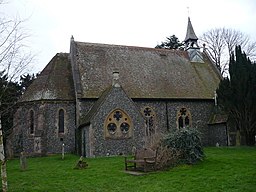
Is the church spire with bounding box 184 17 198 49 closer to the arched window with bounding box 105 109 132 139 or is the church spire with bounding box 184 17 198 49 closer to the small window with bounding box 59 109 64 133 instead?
the arched window with bounding box 105 109 132 139

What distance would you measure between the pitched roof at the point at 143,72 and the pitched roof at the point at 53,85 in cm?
Answer: 163

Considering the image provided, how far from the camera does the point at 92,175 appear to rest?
47.2 ft

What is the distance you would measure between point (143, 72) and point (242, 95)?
404 inches

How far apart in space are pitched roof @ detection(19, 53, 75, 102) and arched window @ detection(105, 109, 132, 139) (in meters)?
5.26

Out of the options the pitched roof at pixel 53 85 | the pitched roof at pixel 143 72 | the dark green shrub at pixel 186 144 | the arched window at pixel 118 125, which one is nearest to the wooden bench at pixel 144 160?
the dark green shrub at pixel 186 144

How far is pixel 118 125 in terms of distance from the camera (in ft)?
79.3

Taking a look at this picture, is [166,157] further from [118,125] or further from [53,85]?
[53,85]

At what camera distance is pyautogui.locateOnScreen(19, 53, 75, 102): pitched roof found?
27312 mm

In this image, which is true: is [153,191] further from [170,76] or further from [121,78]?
[170,76]

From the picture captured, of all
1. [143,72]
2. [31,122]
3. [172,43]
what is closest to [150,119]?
[143,72]

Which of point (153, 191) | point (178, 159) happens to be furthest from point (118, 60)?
point (153, 191)

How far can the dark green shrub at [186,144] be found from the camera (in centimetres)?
1589

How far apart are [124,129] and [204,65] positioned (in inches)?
592

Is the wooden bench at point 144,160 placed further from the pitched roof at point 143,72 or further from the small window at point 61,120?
the small window at point 61,120
